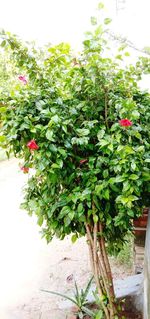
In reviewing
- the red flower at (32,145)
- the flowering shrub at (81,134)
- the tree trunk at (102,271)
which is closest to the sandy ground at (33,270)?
the tree trunk at (102,271)

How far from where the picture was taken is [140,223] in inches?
87.1

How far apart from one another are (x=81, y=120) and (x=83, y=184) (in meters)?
0.31

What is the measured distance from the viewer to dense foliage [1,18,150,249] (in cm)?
126

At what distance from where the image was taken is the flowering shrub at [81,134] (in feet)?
4.15

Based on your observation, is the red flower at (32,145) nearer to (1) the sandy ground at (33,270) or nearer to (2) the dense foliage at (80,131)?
(2) the dense foliage at (80,131)

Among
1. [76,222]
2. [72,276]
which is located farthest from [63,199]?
[72,276]

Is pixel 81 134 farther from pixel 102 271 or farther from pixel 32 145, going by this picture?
pixel 102 271

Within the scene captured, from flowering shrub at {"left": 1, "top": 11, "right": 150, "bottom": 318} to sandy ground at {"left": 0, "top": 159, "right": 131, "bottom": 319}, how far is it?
3.57ft

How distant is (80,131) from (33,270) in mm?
1984

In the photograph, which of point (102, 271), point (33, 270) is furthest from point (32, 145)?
point (33, 270)

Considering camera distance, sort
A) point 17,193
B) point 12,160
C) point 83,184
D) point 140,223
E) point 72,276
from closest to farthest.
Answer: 1. point 83,184
2. point 140,223
3. point 72,276
4. point 17,193
5. point 12,160

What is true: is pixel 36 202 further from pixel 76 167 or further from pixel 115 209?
pixel 115 209

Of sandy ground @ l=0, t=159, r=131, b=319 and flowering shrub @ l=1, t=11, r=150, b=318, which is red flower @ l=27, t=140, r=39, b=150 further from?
sandy ground @ l=0, t=159, r=131, b=319

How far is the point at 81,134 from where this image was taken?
4.38 feet
